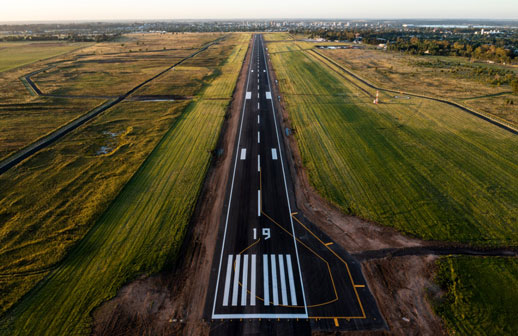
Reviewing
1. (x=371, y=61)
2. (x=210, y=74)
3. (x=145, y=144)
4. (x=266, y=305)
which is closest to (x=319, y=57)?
(x=371, y=61)

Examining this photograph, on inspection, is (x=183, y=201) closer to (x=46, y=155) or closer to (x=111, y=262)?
(x=111, y=262)

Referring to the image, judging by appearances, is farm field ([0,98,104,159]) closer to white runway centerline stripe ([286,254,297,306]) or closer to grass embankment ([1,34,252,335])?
grass embankment ([1,34,252,335])

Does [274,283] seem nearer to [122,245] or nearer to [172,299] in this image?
[172,299]

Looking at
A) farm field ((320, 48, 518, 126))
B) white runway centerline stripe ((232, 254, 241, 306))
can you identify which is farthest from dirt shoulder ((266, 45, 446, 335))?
farm field ((320, 48, 518, 126))

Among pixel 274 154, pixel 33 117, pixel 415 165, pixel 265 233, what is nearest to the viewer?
pixel 265 233

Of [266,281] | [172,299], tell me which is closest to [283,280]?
[266,281]
